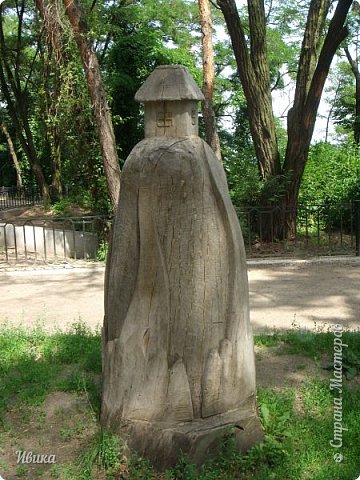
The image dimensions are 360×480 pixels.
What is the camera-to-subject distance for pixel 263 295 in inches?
347

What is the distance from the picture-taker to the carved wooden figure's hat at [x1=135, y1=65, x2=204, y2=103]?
3.40 meters

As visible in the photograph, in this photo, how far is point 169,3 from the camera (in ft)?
77.1

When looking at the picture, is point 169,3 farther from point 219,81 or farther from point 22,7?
point 22,7

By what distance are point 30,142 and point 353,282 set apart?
1666 cm

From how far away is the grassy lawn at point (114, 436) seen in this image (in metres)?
3.58

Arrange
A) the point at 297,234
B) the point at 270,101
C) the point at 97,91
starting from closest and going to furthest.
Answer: the point at 97,91, the point at 270,101, the point at 297,234

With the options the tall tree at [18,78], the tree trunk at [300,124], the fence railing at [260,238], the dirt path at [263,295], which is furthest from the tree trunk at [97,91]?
the tall tree at [18,78]

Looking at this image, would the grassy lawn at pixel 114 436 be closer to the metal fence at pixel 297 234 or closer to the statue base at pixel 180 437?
the statue base at pixel 180 437

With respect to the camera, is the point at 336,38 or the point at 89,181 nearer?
the point at 336,38

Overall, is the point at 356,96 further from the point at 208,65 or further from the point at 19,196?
the point at 19,196

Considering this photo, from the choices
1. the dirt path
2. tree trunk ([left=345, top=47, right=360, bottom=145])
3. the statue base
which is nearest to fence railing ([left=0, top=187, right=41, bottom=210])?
tree trunk ([left=345, top=47, right=360, bottom=145])

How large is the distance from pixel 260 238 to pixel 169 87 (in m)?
9.62

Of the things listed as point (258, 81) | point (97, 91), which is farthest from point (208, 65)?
point (97, 91)

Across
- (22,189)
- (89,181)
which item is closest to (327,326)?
(89,181)
